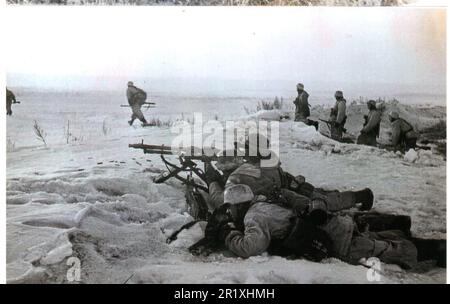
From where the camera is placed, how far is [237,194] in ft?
13.9

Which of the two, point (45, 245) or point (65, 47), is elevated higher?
point (65, 47)

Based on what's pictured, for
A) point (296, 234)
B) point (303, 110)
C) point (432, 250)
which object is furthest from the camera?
point (303, 110)

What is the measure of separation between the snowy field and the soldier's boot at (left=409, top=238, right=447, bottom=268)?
62 millimetres

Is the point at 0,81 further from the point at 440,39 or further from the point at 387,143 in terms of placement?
the point at 440,39

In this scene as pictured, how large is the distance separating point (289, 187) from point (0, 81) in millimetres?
2605

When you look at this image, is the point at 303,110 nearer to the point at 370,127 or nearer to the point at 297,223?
the point at 370,127

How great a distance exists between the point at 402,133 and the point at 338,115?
0.58 metres

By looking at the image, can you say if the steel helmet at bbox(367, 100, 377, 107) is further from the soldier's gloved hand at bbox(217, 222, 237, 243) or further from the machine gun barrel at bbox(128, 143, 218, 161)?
the soldier's gloved hand at bbox(217, 222, 237, 243)

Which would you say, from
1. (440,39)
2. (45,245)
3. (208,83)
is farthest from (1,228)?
(440,39)

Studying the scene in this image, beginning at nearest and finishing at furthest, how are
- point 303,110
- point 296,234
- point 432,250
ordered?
point 296,234
point 432,250
point 303,110

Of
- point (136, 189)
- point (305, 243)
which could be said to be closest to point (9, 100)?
point (136, 189)

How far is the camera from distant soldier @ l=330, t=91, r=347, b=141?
4.43 metres

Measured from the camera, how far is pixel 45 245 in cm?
420

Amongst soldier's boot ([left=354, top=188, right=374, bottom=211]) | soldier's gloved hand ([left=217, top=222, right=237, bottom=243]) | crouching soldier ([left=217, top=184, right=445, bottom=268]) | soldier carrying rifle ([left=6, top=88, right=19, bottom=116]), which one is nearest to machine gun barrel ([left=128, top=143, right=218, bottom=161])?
crouching soldier ([left=217, top=184, right=445, bottom=268])
